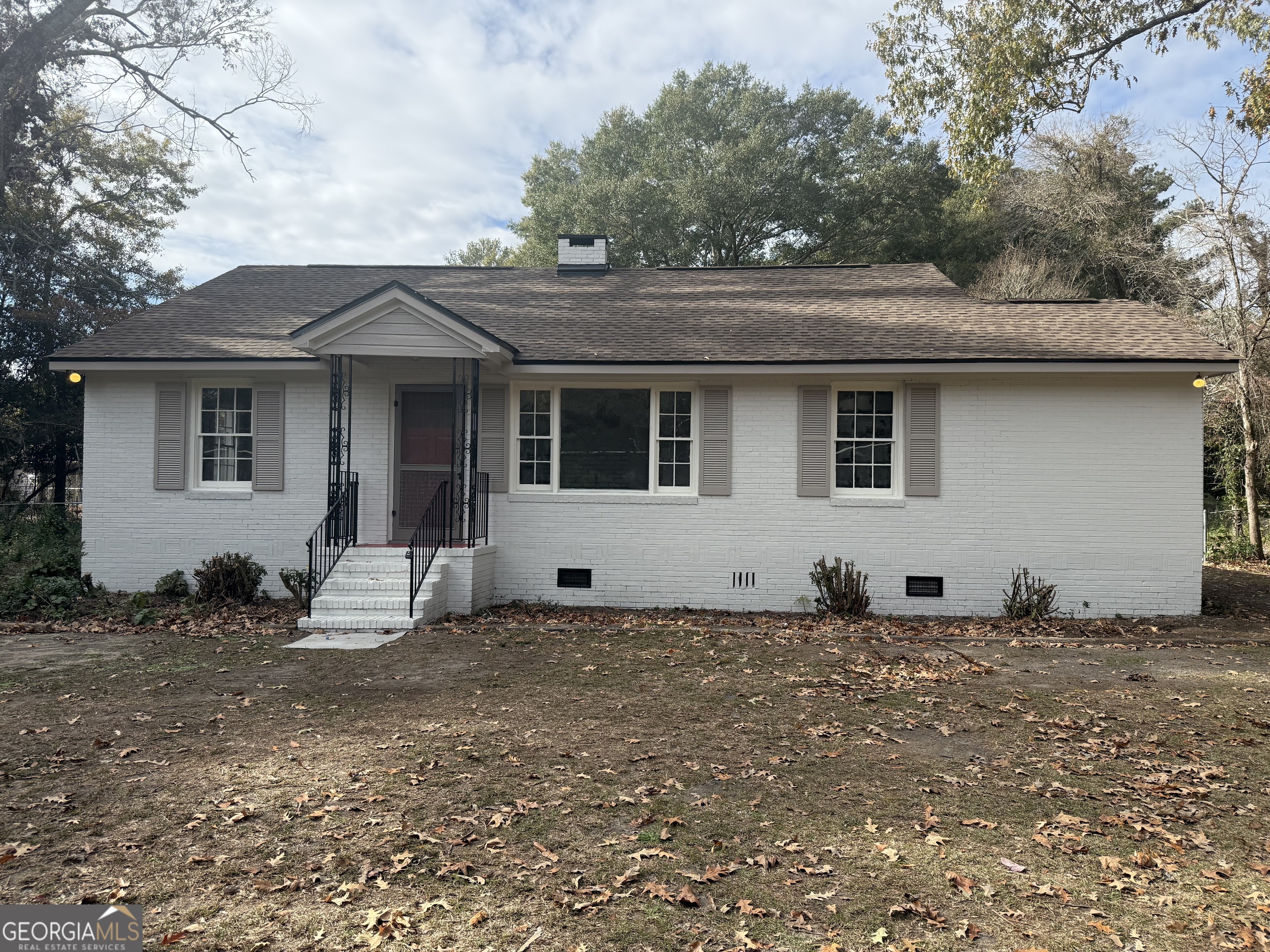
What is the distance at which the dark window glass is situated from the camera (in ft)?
37.1

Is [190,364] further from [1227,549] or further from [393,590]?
[1227,549]

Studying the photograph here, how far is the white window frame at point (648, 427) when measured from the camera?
11.1m

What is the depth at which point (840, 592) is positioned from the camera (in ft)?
33.9

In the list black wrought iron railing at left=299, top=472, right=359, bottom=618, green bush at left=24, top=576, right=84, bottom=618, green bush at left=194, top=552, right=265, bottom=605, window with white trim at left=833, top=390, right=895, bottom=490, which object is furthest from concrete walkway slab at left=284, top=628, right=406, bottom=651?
window with white trim at left=833, top=390, right=895, bottom=490

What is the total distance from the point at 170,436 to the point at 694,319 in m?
8.28

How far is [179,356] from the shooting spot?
11242 mm

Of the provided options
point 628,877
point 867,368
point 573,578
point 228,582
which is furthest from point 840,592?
point 228,582

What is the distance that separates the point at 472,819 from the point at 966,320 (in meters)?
10.4

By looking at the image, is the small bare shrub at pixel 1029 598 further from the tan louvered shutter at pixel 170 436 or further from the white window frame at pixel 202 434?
the tan louvered shutter at pixel 170 436

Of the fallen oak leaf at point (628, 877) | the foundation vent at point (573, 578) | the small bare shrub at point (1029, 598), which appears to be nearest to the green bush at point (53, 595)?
the foundation vent at point (573, 578)

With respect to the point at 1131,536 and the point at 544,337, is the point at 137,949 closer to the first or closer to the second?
the point at 544,337

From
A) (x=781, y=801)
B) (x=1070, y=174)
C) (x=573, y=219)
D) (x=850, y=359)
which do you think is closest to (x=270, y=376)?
(x=850, y=359)

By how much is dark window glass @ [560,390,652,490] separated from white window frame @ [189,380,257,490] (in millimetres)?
4838

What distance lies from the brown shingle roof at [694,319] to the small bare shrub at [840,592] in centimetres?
289
